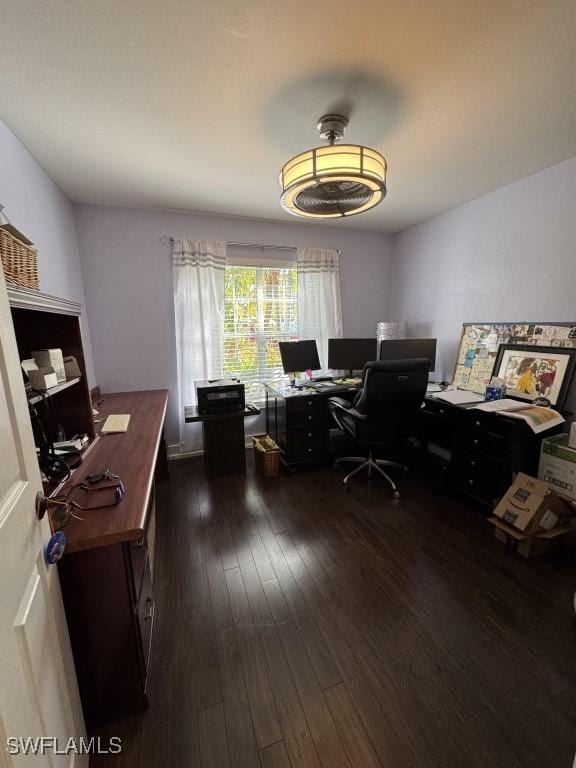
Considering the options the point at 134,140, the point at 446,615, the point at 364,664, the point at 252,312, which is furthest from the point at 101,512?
the point at 252,312

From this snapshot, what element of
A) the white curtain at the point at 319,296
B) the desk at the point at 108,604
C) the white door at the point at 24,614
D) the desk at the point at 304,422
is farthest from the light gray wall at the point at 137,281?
the white door at the point at 24,614

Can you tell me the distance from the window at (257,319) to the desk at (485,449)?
166cm

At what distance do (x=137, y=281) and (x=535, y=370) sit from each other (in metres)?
3.42

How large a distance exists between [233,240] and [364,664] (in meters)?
3.29

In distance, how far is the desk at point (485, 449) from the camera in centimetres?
202

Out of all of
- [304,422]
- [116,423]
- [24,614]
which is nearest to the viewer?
[24,614]

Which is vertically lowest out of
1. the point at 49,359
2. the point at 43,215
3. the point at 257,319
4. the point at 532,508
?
the point at 532,508

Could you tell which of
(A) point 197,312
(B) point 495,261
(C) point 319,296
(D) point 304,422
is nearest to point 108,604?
(D) point 304,422

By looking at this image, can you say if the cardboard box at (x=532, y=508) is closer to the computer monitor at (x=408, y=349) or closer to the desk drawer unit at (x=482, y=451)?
the desk drawer unit at (x=482, y=451)

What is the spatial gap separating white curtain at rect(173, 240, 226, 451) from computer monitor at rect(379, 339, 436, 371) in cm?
172

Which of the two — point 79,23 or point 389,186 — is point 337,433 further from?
point 79,23

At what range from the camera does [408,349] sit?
311 centimetres

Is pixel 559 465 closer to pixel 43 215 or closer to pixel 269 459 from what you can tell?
pixel 269 459

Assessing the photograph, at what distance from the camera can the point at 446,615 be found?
4.82 ft
